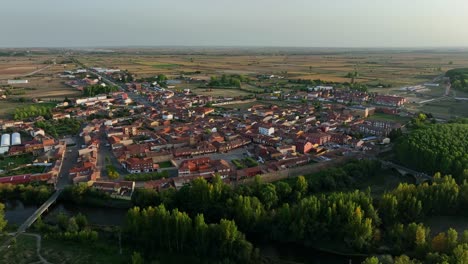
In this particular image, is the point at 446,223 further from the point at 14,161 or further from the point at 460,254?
the point at 14,161

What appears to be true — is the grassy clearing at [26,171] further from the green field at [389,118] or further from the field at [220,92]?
the field at [220,92]

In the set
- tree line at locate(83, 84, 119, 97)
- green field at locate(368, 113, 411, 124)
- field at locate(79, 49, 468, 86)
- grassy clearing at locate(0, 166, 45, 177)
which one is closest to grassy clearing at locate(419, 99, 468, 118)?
green field at locate(368, 113, 411, 124)

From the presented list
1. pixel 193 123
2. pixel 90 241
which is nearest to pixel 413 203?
pixel 90 241

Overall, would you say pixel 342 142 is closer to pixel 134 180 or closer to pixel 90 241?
pixel 134 180

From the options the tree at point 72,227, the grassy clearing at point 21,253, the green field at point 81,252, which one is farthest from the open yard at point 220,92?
the grassy clearing at point 21,253

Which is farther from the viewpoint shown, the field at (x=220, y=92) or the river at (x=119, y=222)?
the field at (x=220, y=92)

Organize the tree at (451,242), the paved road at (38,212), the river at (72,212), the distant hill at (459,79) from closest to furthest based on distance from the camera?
the tree at (451,242)
the paved road at (38,212)
the river at (72,212)
the distant hill at (459,79)
